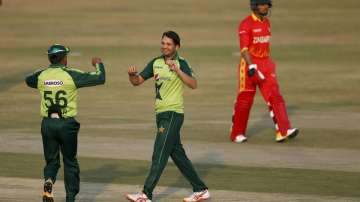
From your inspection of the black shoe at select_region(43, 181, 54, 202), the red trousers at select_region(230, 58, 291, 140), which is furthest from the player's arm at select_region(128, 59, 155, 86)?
the red trousers at select_region(230, 58, 291, 140)

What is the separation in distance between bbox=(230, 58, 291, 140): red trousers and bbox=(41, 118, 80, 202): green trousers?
16.6 ft

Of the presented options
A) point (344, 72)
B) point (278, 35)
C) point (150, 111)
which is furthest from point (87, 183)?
point (278, 35)

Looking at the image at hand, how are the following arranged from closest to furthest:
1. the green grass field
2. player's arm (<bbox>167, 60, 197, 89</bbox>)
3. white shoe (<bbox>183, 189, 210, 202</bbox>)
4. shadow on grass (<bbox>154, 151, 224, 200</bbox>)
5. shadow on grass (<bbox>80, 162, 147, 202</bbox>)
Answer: player's arm (<bbox>167, 60, 197, 89</bbox>)
white shoe (<bbox>183, 189, 210, 202</bbox>)
shadow on grass (<bbox>154, 151, 224, 200</bbox>)
shadow on grass (<bbox>80, 162, 147, 202</bbox>)
the green grass field

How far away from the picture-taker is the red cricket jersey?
17.2 m

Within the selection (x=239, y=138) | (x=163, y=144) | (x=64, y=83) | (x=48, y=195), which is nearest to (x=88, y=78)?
(x=64, y=83)

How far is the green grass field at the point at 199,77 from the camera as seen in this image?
15297 mm

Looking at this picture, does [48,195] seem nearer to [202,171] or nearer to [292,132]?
[202,171]

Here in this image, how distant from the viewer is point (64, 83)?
12.7m

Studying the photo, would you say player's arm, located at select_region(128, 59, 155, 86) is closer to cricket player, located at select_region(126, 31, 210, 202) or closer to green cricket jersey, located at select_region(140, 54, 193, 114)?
cricket player, located at select_region(126, 31, 210, 202)

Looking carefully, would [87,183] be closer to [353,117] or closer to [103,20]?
[353,117]

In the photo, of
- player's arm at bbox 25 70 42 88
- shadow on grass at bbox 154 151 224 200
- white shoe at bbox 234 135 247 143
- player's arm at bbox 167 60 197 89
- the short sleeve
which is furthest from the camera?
white shoe at bbox 234 135 247 143

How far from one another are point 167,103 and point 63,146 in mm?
1263

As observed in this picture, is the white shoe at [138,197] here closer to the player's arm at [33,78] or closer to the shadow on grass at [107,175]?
the shadow on grass at [107,175]

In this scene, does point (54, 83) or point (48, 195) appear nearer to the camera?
point (48, 195)
